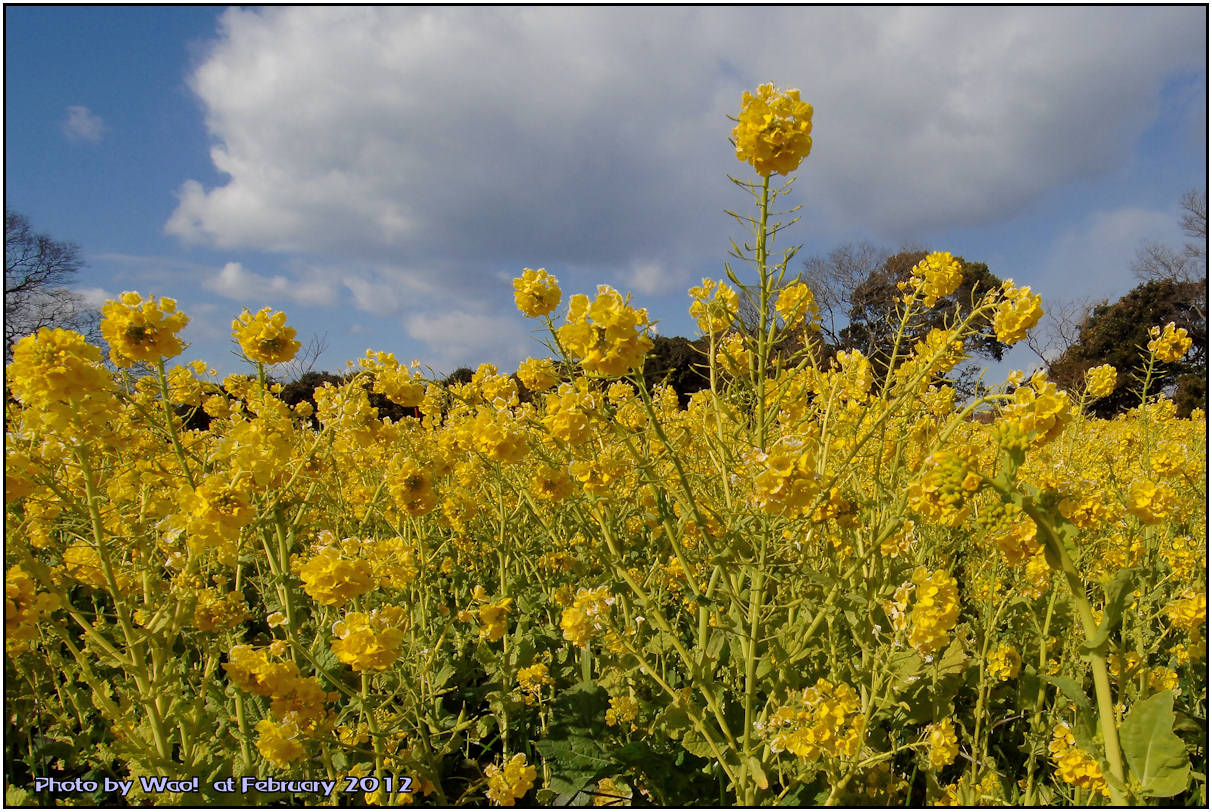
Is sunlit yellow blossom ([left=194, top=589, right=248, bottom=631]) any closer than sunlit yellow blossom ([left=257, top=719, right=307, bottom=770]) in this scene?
No

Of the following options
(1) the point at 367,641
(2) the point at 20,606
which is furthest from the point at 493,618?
(2) the point at 20,606

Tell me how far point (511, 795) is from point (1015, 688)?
2.26 m

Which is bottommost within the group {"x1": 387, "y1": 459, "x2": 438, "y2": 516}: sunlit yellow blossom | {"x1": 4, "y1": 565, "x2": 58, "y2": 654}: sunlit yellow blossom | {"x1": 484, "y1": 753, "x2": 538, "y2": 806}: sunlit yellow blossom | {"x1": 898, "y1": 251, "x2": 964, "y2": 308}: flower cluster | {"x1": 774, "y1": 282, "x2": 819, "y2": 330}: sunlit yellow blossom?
{"x1": 484, "y1": 753, "x2": 538, "y2": 806}: sunlit yellow blossom

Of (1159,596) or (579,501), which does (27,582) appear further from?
(1159,596)

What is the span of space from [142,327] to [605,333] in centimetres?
155

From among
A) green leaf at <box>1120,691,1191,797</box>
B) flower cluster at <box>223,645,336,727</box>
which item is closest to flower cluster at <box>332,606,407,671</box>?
flower cluster at <box>223,645,336,727</box>

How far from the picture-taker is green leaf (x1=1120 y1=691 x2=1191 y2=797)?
4.60 ft

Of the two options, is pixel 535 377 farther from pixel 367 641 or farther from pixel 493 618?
pixel 367 641

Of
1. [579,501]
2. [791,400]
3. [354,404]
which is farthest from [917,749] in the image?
[354,404]

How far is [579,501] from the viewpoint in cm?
216

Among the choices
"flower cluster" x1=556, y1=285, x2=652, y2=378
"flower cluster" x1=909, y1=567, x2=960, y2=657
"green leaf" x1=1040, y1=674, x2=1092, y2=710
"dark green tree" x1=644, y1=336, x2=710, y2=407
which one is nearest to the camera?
"green leaf" x1=1040, y1=674, x2=1092, y2=710

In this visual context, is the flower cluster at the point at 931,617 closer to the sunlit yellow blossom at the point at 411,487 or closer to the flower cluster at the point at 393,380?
the sunlit yellow blossom at the point at 411,487

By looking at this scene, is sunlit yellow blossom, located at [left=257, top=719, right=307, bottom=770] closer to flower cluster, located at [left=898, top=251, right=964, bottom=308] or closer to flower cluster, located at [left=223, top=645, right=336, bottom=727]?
flower cluster, located at [left=223, top=645, right=336, bottom=727]

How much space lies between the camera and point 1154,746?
4.75ft
